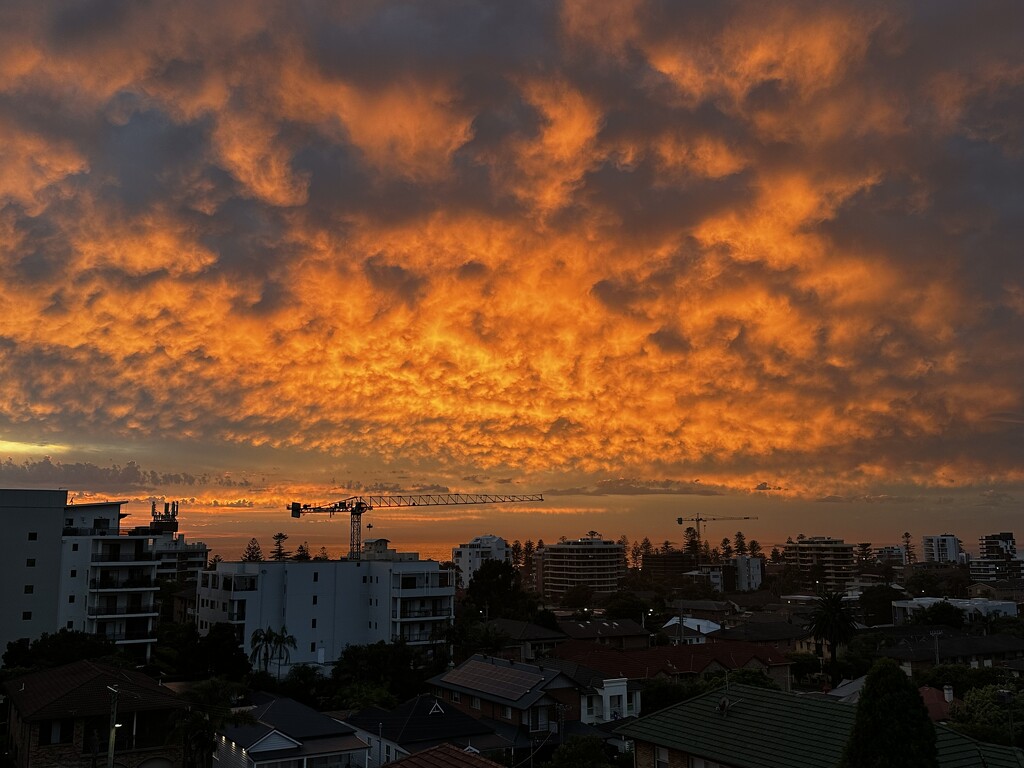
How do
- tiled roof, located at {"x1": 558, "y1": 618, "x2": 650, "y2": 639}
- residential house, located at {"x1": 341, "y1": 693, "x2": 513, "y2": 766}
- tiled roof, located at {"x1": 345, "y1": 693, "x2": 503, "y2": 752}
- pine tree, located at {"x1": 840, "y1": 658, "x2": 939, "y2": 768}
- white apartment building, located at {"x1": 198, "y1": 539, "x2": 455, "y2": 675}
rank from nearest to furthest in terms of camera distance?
pine tree, located at {"x1": 840, "y1": 658, "x2": 939, "y2": 768} → residential house, located at {"x1": 341, "y1": 693, "x2": 513, "y2": 766} → tiled roof, located at {"x1": 345, "y1": 693, "x2": 503, "y2": 752} → white apartment building, located at {"x1": 198, "y1": 539, "x2": 455, "y2": 675} → tiled roof, located at {"x1": 558, "y1": 618, "x2": 650, "y2": 639}

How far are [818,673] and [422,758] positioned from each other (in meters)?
85.4

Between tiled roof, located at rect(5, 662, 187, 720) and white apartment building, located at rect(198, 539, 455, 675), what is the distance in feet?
91.9

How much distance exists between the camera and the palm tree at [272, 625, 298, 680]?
247 feet

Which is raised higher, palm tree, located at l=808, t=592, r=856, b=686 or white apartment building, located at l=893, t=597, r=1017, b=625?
palm tree, located at l=808, t=592, r=856, b=686

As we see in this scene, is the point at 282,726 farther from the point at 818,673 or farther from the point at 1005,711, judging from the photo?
the point at 818,673

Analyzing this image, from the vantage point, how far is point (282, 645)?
76.2 meters

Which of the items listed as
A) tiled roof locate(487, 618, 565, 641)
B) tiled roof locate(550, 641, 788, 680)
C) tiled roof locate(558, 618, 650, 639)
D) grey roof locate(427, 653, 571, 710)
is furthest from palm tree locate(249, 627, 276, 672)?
tiled roof locate(558, 618, 650, 639)

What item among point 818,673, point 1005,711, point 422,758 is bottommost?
point 818,673

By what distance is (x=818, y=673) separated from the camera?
93.1 meters

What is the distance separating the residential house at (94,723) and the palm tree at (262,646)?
94.8 feet

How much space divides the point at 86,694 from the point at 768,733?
3764 cm

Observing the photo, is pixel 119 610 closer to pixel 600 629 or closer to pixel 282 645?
pixel 282 645

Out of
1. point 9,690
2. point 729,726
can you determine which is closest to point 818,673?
point 729,726

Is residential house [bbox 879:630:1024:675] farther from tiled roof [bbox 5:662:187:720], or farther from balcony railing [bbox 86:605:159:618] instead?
balcony railing [bbox 86:605:159:618]
